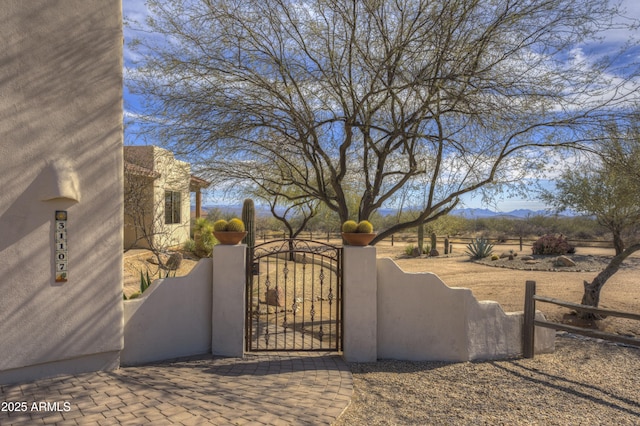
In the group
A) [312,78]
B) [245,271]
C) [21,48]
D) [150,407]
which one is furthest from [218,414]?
[312,78]

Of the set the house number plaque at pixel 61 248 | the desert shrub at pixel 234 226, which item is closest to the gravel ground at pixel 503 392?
the desert shrub at pixel 234 226

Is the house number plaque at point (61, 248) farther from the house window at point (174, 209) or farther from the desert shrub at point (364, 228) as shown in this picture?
the house window at point (174, 209)

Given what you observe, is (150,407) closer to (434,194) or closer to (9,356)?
(9,356)

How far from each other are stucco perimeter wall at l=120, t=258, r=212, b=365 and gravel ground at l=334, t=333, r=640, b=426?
2476 mm

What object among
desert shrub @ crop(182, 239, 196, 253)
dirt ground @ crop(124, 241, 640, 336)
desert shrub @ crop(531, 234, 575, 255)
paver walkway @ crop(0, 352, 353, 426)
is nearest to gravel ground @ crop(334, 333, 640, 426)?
paver walkway @ crop(0, 352, 353, 426)

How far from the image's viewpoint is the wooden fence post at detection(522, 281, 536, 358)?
6875 mm

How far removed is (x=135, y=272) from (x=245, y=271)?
882cm

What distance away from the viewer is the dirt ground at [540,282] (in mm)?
10727

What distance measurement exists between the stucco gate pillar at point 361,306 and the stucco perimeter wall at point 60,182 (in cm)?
324

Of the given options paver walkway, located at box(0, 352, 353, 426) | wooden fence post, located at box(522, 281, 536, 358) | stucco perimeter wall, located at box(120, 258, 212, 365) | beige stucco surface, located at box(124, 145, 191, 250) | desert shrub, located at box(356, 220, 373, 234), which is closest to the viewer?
paver walkway, located at box(0, 352, 353, 426)

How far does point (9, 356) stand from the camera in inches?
191

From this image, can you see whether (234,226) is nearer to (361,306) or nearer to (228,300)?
(228,300)

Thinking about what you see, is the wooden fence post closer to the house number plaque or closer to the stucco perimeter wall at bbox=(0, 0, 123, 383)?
the stucco perimeter wall at bbox=(0, 0, 123, 383)

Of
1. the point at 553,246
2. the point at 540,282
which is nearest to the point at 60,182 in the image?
the point at 540,282
